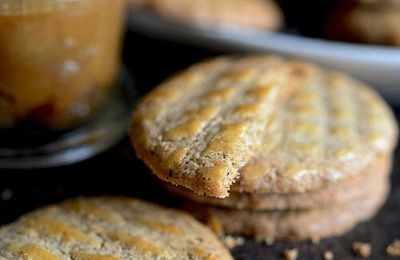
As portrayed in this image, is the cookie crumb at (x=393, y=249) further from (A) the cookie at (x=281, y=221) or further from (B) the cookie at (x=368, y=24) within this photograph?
(B) the cookie at (x=368, y=24)

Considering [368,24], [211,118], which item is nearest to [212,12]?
[368,24]

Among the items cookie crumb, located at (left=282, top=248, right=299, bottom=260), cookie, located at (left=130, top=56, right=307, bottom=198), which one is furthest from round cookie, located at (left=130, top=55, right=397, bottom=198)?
cookie crumb, located at (left=282, top=248, right=299, bottom=260)

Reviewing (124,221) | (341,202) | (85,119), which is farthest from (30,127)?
(341,202)

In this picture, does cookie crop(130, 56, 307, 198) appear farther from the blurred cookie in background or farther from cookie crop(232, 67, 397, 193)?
the blurred cookie in background

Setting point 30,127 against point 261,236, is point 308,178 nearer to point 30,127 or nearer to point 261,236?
point 261,236

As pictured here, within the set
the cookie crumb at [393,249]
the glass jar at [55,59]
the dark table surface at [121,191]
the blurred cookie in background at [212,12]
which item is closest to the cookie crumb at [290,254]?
the dark table surface at [121,191]

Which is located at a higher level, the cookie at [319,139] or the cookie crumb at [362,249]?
the cookie at [319,139]

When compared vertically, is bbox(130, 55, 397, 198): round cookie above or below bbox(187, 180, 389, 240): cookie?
above
